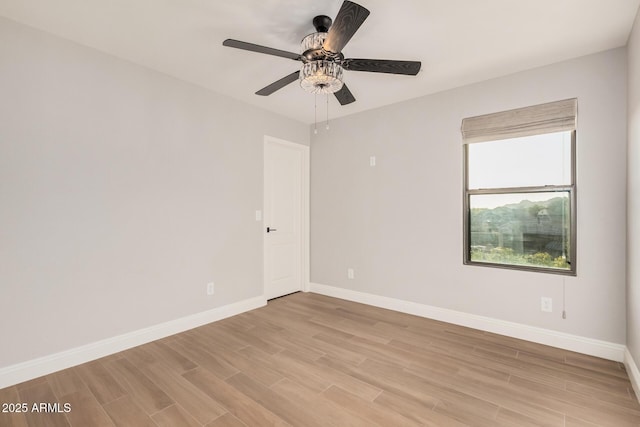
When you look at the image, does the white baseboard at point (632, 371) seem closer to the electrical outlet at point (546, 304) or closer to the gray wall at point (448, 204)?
the gray wall at point (448, 204)

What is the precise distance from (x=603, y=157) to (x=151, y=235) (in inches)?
163

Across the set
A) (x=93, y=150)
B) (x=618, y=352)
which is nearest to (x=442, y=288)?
(x=618, y=352)

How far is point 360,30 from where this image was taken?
7.43ft

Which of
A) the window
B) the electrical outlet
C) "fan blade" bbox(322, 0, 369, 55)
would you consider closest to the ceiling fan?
"fan blade" bbox(322, 0, 369, 55)

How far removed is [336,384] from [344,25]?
2386 mm

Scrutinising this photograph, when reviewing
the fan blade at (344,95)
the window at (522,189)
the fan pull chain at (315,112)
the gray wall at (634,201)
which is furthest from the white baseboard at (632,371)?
the fan pull chain at (315,112)

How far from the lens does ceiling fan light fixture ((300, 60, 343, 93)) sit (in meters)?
2.06

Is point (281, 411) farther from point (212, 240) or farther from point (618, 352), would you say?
point (618, 352)

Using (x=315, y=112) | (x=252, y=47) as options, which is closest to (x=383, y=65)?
(x=252, y=47)

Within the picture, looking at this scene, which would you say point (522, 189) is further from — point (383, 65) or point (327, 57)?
point (327, 57)

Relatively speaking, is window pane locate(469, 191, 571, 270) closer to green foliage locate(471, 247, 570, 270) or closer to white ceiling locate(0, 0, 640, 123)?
green foliage locate(471, 247, 570, 270)

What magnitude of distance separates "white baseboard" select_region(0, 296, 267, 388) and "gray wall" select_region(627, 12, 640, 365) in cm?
362

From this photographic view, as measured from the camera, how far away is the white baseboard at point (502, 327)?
8.34 ft

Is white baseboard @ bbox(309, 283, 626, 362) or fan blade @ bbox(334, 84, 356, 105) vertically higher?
fan blade @ bbox(334, 84, 356, 105)
